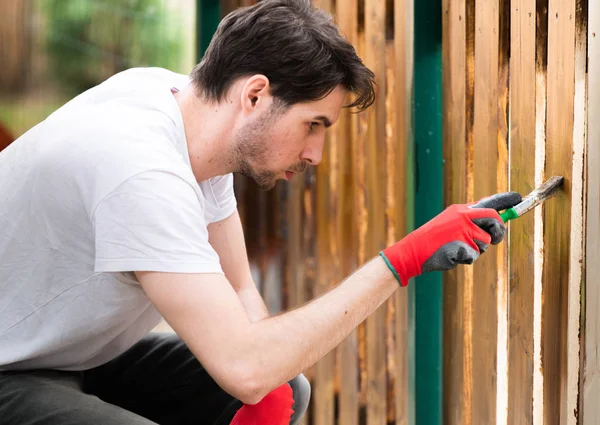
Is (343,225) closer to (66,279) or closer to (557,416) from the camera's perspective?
(557,416)

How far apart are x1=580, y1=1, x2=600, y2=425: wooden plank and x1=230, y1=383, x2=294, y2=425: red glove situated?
2.23 ft

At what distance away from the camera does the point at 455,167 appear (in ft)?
6.78

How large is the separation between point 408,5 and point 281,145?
2.74 feet

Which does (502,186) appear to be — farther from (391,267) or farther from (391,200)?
(391,267)

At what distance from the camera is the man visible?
132 cm

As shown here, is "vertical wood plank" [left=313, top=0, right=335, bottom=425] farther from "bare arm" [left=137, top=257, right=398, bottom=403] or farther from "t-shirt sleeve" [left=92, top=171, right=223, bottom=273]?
"t-shirt sleeve" [left=92, top=171, right=223, bottom=273]

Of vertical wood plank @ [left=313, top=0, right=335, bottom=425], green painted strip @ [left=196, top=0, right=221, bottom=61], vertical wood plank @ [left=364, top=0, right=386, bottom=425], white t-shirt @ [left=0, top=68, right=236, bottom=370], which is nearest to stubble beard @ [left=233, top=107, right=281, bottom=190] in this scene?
white t-shirt @ [left=0, top=68, right=236, bottom=370]

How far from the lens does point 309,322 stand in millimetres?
1403

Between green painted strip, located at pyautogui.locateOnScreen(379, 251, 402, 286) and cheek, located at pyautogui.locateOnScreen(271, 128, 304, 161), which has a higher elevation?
cheek, located at pyautogui.locateOnScreen(271, 128, 304, 161)

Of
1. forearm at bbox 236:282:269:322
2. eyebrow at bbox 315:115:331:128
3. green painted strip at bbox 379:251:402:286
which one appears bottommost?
forearm at bbox 236:282:269:322

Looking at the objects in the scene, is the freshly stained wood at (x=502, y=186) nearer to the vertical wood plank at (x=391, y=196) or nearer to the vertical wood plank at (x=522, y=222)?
the vertical wood plank at (x=522, y=222)

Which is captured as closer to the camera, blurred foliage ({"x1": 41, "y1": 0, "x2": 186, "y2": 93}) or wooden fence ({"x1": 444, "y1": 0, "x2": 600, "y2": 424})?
wooden fence ({"x1": 444, "y1": 0, "x2": 600, "y2": 424})

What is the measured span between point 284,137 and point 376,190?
2.67 feet

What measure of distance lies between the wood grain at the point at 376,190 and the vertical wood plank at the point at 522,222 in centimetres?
54
